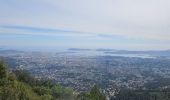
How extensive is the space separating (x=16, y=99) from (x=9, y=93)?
15.6 inches

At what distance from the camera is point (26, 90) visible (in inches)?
702

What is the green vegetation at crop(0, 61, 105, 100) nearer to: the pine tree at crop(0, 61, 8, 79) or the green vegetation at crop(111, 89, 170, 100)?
the pine tree at crop(0, 61, 8, 79)

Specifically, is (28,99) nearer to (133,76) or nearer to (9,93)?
(9,93)

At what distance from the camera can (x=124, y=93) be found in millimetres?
41812

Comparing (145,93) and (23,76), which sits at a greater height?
(23,76)

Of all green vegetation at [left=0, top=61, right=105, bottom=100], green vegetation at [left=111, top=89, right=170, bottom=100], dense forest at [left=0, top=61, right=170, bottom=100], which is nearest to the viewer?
green vegetation at [left=0, top=61, right=105, bottom=100]

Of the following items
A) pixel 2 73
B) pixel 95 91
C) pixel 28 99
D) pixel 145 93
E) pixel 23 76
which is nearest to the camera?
pixel 28 99

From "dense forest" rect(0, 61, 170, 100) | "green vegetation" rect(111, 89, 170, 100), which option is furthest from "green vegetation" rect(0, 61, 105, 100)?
"green vegetation" rect(111, 89, 170, 100)

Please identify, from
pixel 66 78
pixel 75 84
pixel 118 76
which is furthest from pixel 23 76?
pixel 118 76

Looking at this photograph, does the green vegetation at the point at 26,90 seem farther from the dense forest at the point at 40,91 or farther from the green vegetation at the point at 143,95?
the green vegetation at the point at 143,95

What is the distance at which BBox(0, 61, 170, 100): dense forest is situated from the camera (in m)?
16.1

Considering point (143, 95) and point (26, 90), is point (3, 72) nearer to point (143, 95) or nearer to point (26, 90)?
point (26, 90)

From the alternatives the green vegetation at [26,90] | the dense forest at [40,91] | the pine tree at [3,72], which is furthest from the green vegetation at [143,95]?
the pine tree at [3,72]

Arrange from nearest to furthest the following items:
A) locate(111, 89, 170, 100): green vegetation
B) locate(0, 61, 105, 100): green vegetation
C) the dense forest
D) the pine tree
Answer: locate(0, 61, 105, 100): green vegetation
the dense forest
the pine tree
locate(111, 89, 170, 100): green vegetation
